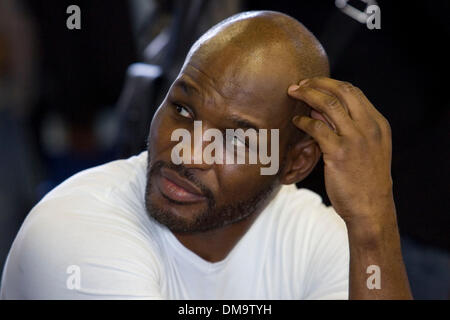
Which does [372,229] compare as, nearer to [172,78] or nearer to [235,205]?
[235,205]

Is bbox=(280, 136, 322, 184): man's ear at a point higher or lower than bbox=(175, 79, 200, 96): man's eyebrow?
lower

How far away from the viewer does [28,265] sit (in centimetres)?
130

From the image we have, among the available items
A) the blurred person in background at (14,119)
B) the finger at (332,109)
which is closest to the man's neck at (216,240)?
the finger at (332,109)

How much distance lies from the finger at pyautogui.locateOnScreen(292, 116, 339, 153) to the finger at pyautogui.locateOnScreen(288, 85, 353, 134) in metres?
0.02

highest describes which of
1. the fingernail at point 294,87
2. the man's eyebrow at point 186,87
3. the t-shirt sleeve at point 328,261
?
the man's eyebrow at point 186,87

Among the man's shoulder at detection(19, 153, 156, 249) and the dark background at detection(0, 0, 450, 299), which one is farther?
the dark background at detection(0, 0, 450, 299)

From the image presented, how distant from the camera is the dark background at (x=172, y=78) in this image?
186 centimetres

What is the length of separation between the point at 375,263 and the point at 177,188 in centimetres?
35

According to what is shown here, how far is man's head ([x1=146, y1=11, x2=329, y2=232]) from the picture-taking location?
52.9 inches

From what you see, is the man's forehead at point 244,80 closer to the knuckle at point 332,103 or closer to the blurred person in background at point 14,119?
the knuckle at point 332,103

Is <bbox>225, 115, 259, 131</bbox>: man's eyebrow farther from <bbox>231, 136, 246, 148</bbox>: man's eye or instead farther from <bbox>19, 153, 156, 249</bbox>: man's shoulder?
<bbox>19, 153, 156, 249</bbox>: man's shoulder

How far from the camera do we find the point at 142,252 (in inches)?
52.6

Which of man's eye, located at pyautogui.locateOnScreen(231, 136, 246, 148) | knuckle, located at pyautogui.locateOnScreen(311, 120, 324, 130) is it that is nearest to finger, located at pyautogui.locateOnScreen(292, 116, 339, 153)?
knuckle, located at pyautogui.locateOnScreen(311, 120, 324, 130)

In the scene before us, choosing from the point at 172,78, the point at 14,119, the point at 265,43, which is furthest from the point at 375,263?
the point at 14,119
